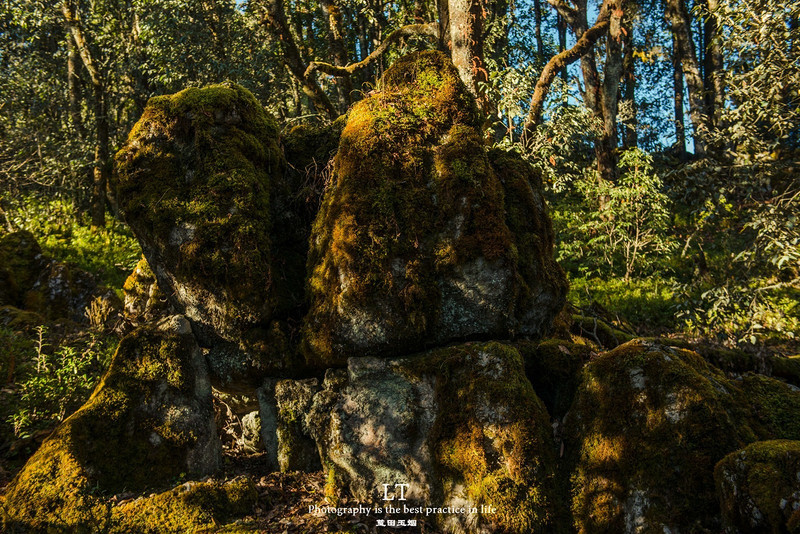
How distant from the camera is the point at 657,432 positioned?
356 cm

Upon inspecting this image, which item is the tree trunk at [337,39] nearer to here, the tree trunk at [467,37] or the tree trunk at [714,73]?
the tree trunk at [467,37]

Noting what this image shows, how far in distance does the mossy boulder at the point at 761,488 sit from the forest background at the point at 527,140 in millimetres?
4438

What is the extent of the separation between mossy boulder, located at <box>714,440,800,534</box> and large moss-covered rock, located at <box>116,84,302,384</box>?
12.5 feet

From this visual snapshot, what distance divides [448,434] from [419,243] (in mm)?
1794

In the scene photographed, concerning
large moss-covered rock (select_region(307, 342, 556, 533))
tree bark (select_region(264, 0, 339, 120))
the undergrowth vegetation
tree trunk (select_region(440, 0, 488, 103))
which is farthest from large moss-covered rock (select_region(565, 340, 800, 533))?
tree bark (select_region(264, 0, 339, 120))

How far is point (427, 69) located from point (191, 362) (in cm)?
402

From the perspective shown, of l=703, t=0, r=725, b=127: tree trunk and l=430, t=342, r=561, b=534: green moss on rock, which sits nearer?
l=430, t=342, r=561, b=534: green moss on rock

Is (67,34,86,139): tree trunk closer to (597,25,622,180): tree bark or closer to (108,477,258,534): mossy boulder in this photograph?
(108,477,258,534): mossy boulder

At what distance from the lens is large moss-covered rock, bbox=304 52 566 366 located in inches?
181

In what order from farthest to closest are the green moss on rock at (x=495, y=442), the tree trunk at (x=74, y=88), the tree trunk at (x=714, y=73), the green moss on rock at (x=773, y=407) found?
the tree trunk at (x=74, y=88) < the tree trunk at (x=714, y=73) < the green moss on rock at (x=773, y=407) < the green moss on rock at (x=495, y=442)

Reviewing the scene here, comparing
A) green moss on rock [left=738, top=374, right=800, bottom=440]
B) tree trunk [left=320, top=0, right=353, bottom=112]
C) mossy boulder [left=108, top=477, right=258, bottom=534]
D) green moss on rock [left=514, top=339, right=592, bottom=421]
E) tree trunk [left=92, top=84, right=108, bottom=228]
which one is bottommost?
mossy boulder [left=108, top=477, right=258, bottom=534]

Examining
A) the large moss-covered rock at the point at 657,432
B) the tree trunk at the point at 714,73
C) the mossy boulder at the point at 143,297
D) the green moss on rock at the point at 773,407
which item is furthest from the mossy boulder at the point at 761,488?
the tree trunk at the point at 714,73

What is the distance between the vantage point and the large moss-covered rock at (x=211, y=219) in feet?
16.2

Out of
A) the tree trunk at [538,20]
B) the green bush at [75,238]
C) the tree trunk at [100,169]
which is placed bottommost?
the green bush at [75,238]
